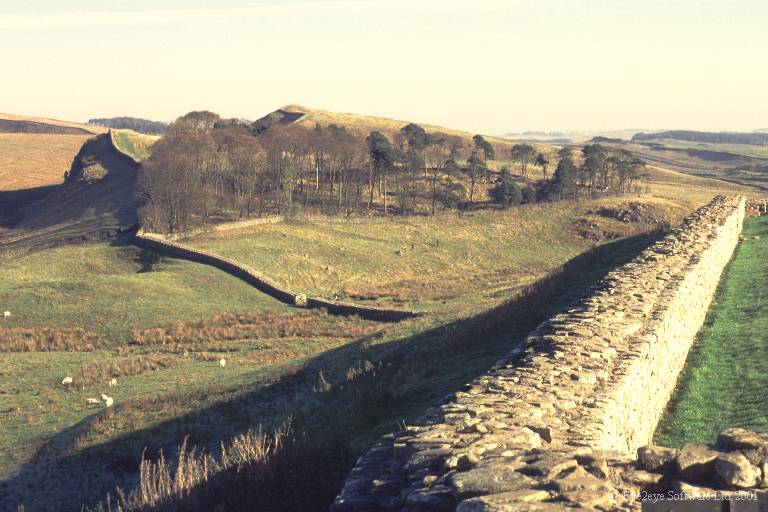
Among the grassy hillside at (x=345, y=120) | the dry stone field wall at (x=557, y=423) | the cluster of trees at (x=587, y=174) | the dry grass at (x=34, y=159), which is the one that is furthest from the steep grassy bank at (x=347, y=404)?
the grassy hillside at (x=345, y=120)

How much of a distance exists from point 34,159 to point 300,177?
92.3 m

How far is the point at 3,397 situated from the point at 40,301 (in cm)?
1481

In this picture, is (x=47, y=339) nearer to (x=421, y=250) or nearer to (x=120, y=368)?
(x=120, y=368)

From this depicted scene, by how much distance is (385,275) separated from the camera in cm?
5634

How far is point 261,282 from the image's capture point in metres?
46.6

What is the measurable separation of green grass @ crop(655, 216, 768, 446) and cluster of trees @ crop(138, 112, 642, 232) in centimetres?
5108

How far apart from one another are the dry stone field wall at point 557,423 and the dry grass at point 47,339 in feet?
88.6

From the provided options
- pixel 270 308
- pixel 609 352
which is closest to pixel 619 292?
pixel 609 352

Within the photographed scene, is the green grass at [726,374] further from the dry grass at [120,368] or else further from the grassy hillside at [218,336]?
the dry grass at [120,368]

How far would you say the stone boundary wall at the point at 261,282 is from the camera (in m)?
40.2

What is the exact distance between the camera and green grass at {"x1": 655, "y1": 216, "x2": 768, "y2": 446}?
12148 millimetres

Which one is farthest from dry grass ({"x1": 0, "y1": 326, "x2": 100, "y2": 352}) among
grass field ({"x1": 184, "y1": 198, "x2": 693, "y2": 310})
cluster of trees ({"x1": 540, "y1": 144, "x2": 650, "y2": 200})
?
cluster of trees ({"x1": 540, "y1": 144, "x2": 650, "y2": 200})

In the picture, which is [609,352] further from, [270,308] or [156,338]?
[270,308]

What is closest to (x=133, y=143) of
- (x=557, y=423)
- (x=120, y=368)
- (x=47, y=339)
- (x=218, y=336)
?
(x=47, y=339)
